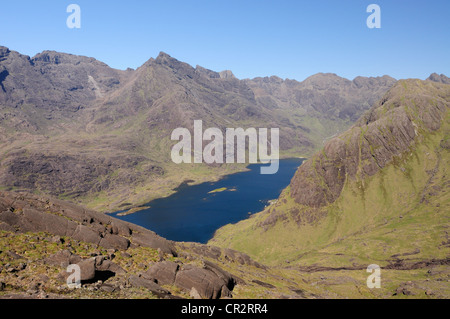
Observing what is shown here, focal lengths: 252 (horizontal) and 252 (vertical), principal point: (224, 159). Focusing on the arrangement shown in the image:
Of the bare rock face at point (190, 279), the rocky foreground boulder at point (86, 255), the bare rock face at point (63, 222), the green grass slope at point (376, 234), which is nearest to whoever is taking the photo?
the rocky foreground boulder at point (86, 255)

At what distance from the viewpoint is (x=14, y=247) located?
33.0m

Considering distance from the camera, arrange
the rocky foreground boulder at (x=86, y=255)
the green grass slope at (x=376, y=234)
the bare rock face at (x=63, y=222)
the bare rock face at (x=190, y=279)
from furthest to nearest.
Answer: the green grass slope at (x=376, y=234) → the bare rock face at (x=63, y=222) → the bare rock face at (x=190, y=279) → the rocky foreground boulder at (x=86, y=255)

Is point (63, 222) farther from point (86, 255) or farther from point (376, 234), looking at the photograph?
point (376, 234)

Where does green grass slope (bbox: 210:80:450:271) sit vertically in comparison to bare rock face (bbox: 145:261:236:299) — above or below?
below

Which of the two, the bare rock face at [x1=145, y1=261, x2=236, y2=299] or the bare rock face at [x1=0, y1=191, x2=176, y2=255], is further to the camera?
the bare rock face at [x1=0, y1=191, x2=176, y2=255]

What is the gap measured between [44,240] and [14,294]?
13.6 metres

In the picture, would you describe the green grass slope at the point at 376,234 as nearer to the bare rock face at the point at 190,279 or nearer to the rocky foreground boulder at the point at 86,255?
the bare rock face at the point at 190,279

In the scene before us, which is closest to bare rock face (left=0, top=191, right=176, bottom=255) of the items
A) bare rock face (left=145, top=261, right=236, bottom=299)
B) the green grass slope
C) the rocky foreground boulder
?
the rocky foreground boulder

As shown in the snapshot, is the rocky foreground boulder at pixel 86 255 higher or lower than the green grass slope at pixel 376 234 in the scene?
higher

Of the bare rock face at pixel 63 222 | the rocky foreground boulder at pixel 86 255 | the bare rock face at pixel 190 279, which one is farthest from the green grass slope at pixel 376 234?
the bare rock face at pixel 63 222

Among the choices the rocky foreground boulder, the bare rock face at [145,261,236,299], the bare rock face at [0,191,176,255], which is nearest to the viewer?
the rocky foreground boulder

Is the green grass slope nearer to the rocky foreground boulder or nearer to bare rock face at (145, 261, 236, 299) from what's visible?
bare rock face at (145, 261, 236, 299)

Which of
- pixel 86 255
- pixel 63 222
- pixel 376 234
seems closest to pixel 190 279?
pixel 86 255
